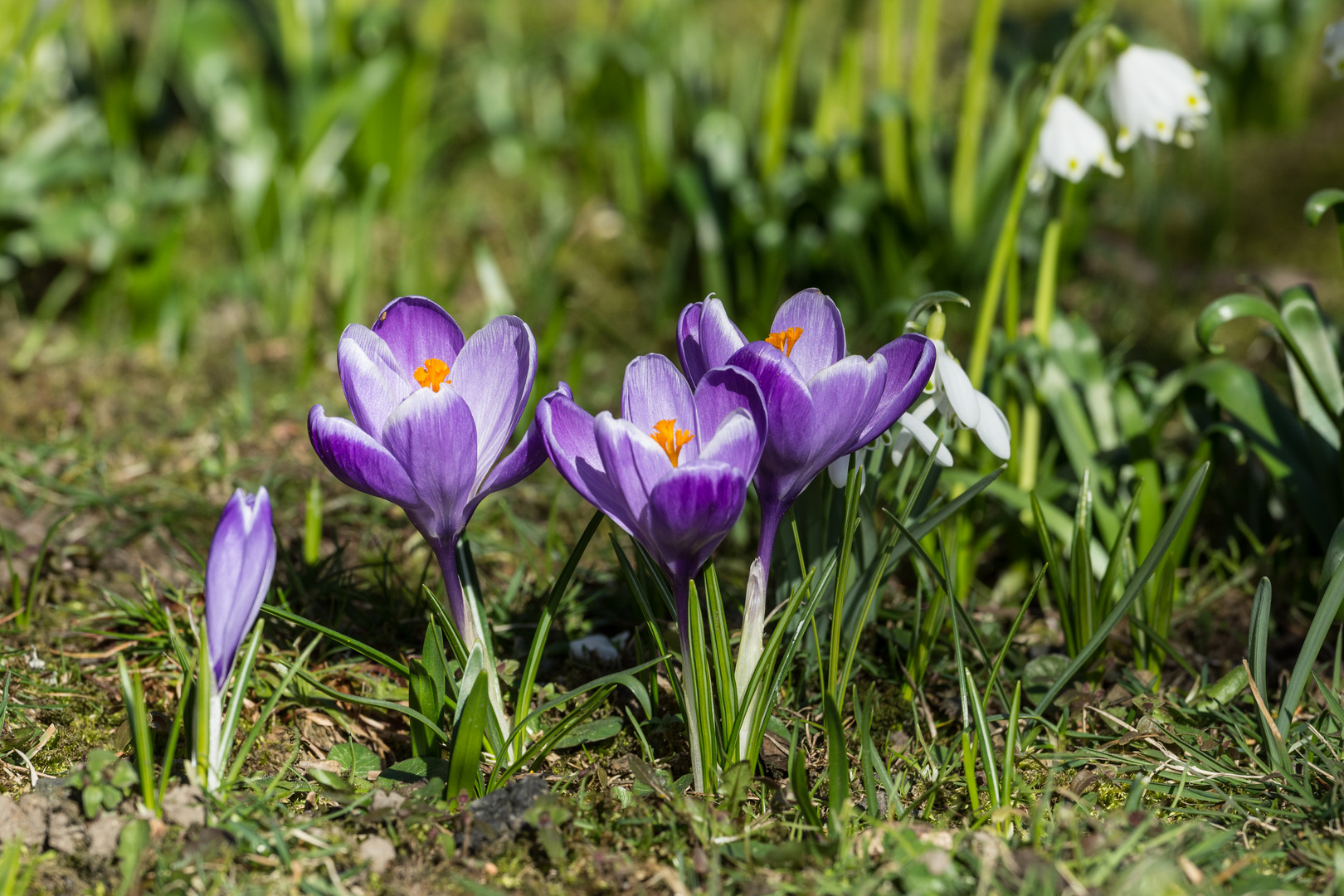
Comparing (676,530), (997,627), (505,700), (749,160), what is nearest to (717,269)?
(749,160)

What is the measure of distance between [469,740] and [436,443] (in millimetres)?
380

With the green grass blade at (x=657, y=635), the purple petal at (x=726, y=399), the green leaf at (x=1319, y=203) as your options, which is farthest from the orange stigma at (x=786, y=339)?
the green leaf at (x=1319, y=203)

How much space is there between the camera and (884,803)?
4.73 ft

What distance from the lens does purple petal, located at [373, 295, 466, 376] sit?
1.32m

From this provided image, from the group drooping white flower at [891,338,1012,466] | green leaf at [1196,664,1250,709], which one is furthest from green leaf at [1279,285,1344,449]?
drooping white flower at [891,338,1012,466]

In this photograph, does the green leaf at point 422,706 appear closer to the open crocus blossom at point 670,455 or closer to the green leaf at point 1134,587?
the open crocus blossom at point 670,455

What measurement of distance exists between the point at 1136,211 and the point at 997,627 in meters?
2.57

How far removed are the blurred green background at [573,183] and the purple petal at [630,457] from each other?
4.67 feet

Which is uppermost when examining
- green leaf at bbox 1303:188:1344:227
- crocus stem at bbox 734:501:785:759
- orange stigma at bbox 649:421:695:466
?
green leaf at bbox 1303:188:1344:227

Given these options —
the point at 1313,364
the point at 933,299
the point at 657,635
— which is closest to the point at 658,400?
the point at 657,635

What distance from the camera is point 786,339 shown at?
1.25 m

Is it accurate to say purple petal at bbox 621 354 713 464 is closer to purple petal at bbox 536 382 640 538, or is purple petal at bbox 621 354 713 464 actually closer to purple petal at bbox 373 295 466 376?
purple petal at bbox 536 382 640 538

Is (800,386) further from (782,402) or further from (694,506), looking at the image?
(694,506)

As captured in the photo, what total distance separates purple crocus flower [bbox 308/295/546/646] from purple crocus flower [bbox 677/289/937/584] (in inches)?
8.5
